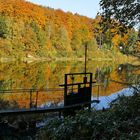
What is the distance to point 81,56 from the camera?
102 m

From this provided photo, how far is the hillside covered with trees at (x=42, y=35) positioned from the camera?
8006 cm

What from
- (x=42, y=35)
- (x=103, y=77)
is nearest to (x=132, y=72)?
(x=103, y=77)

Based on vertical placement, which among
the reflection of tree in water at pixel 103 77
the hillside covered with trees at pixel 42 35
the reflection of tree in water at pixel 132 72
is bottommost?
the reflection of tree in water at pixel 103 77

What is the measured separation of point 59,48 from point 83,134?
90.0 meters

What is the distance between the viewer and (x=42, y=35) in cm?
8906

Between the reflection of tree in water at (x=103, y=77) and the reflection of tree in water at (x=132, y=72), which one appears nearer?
the reflection of tree in water at (x=132, y=72)

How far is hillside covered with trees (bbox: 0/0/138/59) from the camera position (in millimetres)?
80062

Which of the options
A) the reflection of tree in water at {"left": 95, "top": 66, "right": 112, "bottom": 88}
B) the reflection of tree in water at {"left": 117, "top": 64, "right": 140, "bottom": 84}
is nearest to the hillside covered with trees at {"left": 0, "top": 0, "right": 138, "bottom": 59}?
the reflection of tree in water at {"left": 95, "top": 66, "right": 112, "bottom": 88}

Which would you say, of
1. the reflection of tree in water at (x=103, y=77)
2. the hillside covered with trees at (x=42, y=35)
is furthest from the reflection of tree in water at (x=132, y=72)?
the hillside covered with trees at (x=42, y=35)

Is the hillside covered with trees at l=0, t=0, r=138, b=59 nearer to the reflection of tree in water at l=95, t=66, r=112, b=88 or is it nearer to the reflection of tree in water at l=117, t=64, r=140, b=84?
the reflection of tree in water at l=95, t=66, r=112, b=88

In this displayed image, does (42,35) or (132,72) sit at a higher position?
(42,35)

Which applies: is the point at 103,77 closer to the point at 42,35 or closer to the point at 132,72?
the point at 132,72

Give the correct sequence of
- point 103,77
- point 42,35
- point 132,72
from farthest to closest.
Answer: point 42,35
point 103,77
point 132,72

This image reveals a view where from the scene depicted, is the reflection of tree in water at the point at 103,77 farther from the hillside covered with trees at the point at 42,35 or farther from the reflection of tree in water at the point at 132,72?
the hillside covered with trees at the point at 42,35
